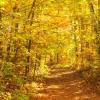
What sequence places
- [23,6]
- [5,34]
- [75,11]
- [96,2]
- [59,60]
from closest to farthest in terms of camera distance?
[5,34]
[23,6]
[96,2]
[75,11]
[59,60]

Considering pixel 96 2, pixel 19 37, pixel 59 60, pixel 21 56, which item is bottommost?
pixel 59 60

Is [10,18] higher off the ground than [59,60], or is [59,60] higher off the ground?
[10,18]

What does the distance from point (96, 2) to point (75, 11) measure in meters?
6.50

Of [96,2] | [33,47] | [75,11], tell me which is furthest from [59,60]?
[33,47]

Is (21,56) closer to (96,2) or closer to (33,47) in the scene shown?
(33,47)

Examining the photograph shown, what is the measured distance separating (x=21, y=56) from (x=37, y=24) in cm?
200

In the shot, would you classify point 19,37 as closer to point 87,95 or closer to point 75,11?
point 87,95

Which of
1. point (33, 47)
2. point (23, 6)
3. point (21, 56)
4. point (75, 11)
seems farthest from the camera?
point (75, 11)

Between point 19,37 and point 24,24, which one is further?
point 24,24

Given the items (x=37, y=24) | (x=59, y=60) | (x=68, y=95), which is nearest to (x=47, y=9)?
(x=37, y=24)

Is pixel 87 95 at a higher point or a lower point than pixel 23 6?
lower

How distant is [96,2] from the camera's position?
20.5m

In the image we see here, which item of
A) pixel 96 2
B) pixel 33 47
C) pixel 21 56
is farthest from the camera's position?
pixel 96 2

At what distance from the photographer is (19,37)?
38.5ft
